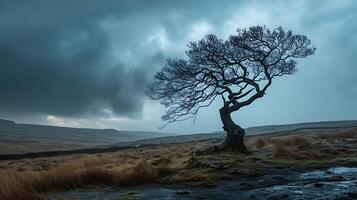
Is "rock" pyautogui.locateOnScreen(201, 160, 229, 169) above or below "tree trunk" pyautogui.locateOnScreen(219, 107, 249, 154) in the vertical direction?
below

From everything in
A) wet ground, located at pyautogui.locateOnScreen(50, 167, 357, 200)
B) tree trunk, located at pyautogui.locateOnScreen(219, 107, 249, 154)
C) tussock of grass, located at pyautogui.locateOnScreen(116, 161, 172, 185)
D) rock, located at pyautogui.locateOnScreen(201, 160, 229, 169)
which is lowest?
wet ground, located at pyautogui.locateOnScreen(50, 167, 357, 200)

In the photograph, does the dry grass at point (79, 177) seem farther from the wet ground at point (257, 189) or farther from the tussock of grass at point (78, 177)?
the wet ground at point (257, 189)

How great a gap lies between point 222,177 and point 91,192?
5294 millimetres

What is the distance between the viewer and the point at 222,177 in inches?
651

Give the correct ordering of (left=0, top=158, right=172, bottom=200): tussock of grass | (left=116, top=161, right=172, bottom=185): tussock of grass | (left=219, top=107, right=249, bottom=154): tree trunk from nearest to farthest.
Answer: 1. (left=0, top=158, right=172, bottom=200): tussock of grass
2. (left=116, top=161, right=172, bottom=185): tussock of grass
3. (left=219, top=107, right=249, bottom=154): tree trunk

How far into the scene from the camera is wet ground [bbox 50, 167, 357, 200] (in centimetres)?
1230

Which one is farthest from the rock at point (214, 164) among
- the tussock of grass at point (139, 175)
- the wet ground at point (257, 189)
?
the tussock of grass at point (139, 175)

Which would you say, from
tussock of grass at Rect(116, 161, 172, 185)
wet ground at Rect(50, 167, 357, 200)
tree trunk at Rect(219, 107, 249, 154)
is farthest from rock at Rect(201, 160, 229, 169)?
tree trunk at Rect(219, 107, 249, 154)

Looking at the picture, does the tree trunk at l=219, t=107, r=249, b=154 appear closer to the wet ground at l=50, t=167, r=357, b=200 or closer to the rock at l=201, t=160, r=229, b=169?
the rock at l=201, t=160, r=229, b=169

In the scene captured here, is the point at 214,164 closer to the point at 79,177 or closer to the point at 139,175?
the point at 139,175

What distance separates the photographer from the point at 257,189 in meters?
13.5

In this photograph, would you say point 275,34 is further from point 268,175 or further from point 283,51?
point 268,175

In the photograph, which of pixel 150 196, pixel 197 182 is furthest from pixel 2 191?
pixel 197 182

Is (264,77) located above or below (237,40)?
below
